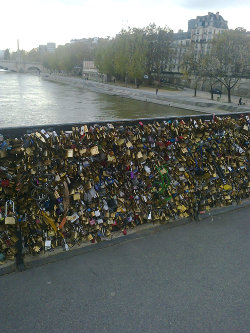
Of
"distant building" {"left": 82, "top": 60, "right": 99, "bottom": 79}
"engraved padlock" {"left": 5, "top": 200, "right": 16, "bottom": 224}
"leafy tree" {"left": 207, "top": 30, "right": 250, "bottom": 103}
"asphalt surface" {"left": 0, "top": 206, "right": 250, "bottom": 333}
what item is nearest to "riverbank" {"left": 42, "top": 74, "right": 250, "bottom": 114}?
"leafy tree" {"left": 207, "top": 30, "right": 250, "bottom": 103}

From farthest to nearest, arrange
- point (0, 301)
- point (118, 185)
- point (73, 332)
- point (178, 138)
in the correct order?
point (178, 138)
point (118, 185)
point (0, 301)
point (73, 332)

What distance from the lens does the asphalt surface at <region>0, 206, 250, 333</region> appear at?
3.55 metres

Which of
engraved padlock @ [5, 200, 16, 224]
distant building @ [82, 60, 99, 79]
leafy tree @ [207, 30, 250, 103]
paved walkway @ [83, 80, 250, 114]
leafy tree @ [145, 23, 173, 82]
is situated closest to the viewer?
engraved padlock @ [5, 200, 16, 224]

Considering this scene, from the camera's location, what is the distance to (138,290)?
4.10 m

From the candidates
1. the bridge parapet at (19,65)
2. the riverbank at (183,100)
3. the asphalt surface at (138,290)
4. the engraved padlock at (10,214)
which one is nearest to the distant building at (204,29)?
the riverbank at (183,100)

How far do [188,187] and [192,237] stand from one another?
1.15 m

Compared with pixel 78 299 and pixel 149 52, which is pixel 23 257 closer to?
pixel 78 299

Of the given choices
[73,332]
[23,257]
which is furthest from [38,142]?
[73,332]

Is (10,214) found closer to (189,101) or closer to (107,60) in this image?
(189,101)

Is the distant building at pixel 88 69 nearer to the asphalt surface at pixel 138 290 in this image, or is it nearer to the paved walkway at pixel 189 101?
the paved walkway at pixel 189 101

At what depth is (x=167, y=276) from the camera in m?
4.41

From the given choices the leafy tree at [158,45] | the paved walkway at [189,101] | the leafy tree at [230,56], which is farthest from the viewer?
the leafy tree at [158,45]

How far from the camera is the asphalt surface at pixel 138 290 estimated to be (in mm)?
3549

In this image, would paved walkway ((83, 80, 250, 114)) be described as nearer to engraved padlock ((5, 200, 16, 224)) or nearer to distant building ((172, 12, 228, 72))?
engraved padlock ((5, 200, 16, 224))
